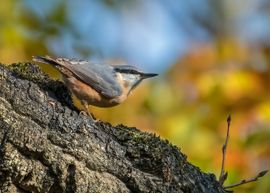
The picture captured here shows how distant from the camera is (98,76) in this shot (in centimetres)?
360

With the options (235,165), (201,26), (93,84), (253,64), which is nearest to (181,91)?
(253,64)

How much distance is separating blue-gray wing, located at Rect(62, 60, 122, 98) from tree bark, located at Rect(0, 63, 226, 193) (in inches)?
34.5

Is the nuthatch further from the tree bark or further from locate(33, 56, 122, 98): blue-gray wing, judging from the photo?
the tree bark

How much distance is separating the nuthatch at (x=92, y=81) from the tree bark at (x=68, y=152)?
0.75m

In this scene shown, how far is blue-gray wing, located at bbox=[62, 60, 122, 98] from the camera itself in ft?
11.3

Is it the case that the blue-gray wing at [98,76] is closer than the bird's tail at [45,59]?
No

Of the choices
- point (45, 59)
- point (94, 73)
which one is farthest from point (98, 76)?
point (45, 59)

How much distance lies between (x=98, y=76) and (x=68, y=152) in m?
1.32

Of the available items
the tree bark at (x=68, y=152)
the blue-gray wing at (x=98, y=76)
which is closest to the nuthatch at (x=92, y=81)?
the blue-gray wing at (x=98, y=76)

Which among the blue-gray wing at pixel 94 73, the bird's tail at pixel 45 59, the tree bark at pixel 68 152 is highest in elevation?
the blue-gray wing at pixel 94 73

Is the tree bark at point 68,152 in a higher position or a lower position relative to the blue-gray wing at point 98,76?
lower

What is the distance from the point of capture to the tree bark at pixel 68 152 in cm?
225

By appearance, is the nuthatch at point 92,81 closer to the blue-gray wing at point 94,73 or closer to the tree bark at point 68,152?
the blue-gray wing at point 94,73

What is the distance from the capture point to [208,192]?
252cm
